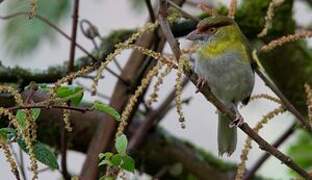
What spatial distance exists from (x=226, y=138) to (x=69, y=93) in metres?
0.71

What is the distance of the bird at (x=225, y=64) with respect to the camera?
5.93 feet

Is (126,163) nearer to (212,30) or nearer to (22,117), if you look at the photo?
(22,117)

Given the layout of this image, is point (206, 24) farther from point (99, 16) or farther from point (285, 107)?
point (99, 16)

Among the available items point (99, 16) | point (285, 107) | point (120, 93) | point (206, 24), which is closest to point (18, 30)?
point (120, 93)

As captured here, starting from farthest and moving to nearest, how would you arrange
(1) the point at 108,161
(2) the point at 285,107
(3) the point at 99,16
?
(3) the point at 99,16
(2) the point at 285,107
(1) the point at 108,161

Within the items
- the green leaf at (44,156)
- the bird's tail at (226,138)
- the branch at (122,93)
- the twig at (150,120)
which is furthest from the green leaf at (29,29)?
the green leaf at (44,156)

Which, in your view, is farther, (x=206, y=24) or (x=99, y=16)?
(x=99, y=16)

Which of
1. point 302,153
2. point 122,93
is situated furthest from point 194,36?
point 302,153

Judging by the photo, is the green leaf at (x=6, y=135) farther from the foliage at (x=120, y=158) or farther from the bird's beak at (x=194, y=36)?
the bird's beak at (x=194, y=36)

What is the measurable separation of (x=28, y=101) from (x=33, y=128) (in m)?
0.04

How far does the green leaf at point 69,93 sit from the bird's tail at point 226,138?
58 cm

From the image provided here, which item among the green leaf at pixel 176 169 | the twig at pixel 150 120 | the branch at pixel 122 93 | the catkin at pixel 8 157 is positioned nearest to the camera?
the catkin at pixel 8 157

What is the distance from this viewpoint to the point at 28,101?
1204 mm

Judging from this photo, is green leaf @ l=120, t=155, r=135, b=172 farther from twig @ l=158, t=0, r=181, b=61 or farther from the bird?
the bird
